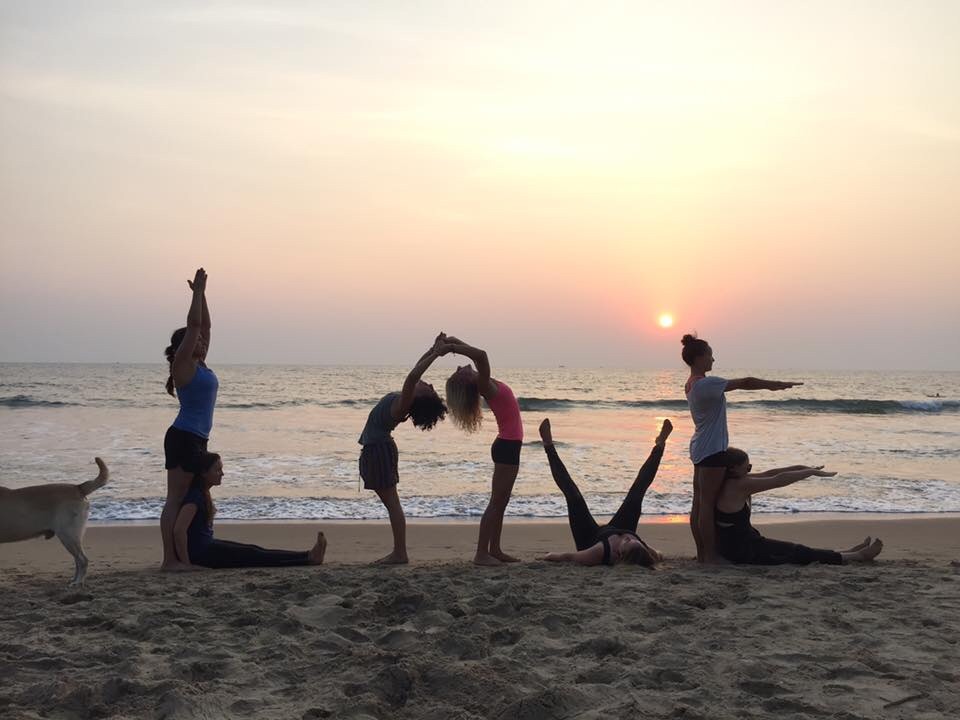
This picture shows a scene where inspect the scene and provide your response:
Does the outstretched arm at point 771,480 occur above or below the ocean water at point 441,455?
above

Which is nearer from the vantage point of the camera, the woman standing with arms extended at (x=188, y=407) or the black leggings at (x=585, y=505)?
the woman standing with arms extended at (x=188, y=407)

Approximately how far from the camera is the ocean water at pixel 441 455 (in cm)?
1039

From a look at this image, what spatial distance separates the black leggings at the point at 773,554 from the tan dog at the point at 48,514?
4528 mm

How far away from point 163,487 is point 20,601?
6310 mm

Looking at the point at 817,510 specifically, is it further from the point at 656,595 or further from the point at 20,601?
the point at 20,601

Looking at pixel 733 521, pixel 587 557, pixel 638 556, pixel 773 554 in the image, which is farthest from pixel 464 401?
pixel 773 554

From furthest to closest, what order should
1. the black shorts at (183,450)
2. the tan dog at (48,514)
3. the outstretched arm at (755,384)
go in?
1. the outstretched arm at (755,384)
2. the black shorts at (183,450)
3. the tan dog at (48,514)

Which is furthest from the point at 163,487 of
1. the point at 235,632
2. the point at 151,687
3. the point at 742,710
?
the point at 742,710

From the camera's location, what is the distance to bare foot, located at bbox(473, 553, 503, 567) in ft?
20.5

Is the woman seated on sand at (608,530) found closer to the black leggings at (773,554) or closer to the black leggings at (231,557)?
the black leggings at (773,554)

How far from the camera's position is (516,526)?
889 cm

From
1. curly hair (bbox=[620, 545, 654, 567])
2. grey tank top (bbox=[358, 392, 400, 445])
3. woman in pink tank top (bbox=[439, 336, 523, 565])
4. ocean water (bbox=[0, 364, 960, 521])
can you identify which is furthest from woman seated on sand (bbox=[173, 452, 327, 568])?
ocean water (bbox=[0, 364, 960, 521])

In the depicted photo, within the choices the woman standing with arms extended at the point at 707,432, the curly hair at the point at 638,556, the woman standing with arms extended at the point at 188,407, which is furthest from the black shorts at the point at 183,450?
the woman standing with arms extended at the point at 707,432

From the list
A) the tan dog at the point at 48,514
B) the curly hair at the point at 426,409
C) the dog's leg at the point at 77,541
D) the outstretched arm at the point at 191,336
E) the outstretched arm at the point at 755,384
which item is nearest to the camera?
the tan dog at the point at 48,514
